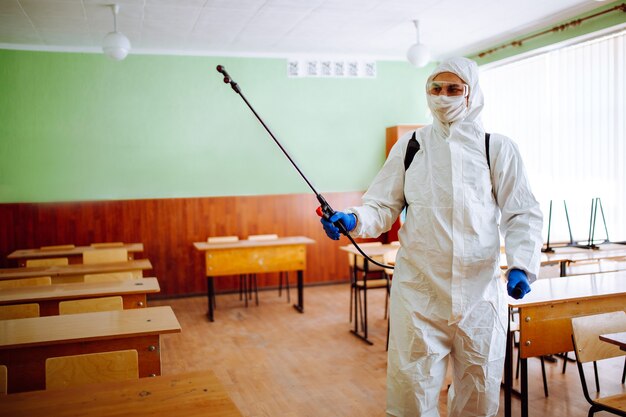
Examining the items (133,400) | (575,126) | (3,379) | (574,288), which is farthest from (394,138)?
(133,400)

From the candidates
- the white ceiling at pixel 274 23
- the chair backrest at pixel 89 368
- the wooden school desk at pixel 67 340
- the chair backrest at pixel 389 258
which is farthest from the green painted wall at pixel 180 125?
the chair backrest at pixel 89 368

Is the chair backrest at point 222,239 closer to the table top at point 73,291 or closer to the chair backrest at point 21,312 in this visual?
the table top at point 73,291

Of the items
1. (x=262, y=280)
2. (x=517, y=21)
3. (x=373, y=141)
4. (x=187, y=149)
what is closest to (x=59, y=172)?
(x=187, y=149)

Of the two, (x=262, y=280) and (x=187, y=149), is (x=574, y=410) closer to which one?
(x=262, y=280)

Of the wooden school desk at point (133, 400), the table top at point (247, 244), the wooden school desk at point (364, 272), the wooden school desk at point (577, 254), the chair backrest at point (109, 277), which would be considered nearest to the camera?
the wooden school desk at point (133, 400)

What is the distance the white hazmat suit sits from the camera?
6.91 ft

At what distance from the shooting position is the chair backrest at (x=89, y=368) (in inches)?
90.2

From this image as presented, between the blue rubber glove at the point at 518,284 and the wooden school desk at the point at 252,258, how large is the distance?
165 inches

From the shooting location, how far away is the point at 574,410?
348cm

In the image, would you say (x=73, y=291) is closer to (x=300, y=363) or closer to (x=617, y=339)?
(x=300, y=363)

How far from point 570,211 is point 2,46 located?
6.51 meters

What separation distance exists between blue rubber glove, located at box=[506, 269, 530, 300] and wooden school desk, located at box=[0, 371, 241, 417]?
104 centimetres

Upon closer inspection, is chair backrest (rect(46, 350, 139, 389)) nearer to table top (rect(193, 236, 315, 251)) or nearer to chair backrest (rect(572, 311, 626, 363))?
chair backrest (rect(572, 311, 626, 363))

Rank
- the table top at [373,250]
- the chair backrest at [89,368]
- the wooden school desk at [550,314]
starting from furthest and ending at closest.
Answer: the table top at [373,250], the wooden school desk at [550,314], the chair backrest at [89,368]
